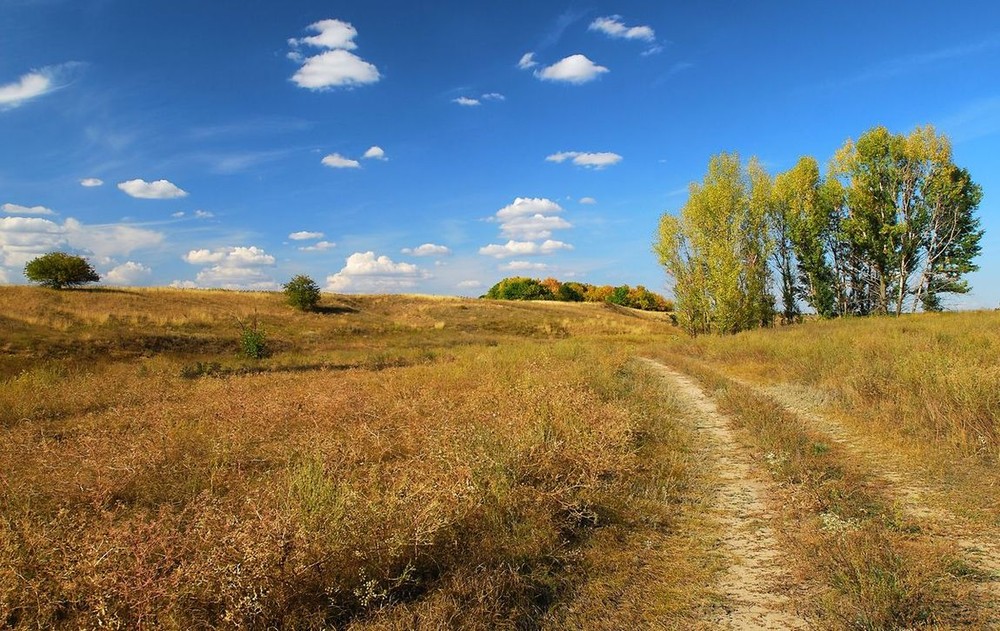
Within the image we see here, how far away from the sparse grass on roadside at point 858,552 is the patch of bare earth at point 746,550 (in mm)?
187

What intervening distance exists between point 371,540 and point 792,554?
11.7ft

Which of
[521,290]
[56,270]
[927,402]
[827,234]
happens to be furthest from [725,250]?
[521,290]

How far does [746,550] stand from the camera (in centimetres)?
450

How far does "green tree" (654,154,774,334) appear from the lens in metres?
32.0

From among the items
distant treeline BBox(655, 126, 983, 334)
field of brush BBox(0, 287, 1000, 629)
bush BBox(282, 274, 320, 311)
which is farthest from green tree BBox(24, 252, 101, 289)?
distant treeline BBox(655, 126, 983, 334)

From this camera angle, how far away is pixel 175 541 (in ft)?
12.3

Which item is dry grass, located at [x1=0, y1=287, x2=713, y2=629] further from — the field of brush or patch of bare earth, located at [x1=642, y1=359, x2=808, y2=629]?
patch of bare earth, located at [x1=642, y1=359, x2=808, y2=629]

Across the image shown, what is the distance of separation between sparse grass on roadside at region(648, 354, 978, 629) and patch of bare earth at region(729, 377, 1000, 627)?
0.15 m

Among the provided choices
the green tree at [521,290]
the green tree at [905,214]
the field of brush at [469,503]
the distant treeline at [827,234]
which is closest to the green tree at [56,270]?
the field of brush at [469,503]

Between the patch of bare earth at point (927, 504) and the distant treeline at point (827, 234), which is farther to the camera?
the distant treeline at point (827, 234)

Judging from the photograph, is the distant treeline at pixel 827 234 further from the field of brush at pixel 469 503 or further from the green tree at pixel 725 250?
the field of brush at pixel 469 503

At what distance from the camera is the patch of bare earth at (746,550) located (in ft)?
11.5

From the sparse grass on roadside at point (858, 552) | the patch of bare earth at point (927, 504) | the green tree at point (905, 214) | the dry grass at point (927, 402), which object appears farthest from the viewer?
the green tree at point (905, 214)

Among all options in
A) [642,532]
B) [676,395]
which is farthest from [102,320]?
[642,532]
